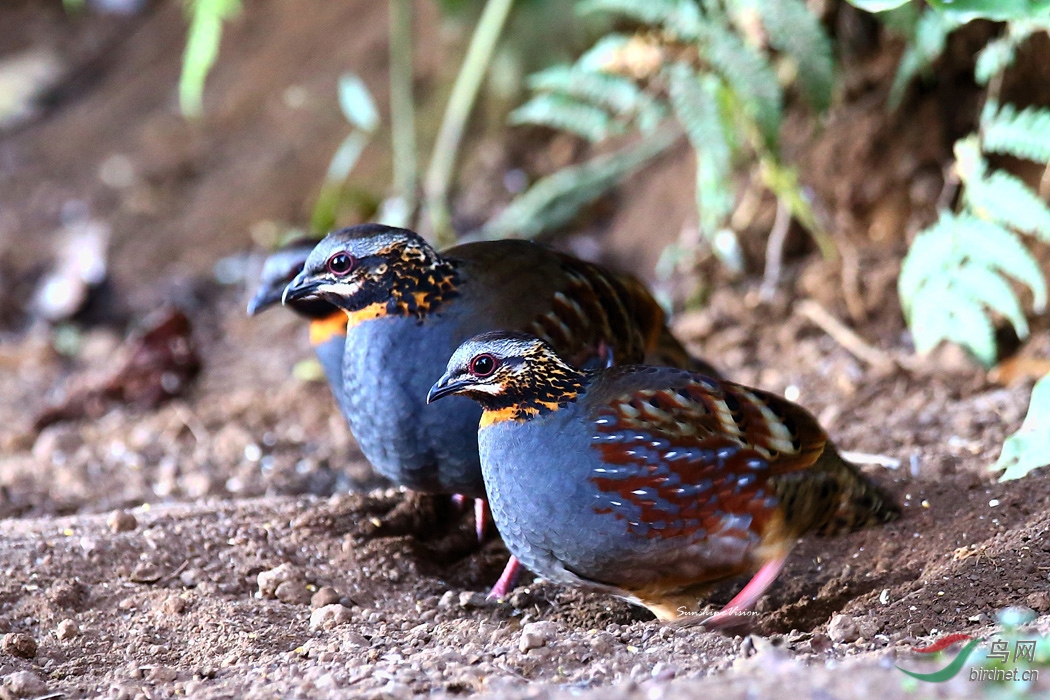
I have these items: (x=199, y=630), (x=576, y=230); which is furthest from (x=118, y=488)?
(x=576, y=230)

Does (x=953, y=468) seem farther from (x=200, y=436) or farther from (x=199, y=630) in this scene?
(x=200, y=436)

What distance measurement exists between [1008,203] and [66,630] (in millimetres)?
3697

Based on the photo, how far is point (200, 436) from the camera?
5.86 m

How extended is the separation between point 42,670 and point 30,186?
6858mm

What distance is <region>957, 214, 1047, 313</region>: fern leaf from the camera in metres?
4.39

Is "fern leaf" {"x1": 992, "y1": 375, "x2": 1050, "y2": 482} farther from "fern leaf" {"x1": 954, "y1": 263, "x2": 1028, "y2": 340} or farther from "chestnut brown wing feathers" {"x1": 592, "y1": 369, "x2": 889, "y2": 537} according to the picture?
"fern leaf" {"x1": 954, "y1": 263, "x2": 1028, "y2": 340}

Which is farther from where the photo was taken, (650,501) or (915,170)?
(915,170)

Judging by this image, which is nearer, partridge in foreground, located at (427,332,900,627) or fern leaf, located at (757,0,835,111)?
partridge in foreground, located at (427,332,900,627)

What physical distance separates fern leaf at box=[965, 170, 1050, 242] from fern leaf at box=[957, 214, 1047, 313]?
0.06 m

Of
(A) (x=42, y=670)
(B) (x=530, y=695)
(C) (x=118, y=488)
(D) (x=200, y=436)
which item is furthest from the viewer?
(D) (x=200, y=436)

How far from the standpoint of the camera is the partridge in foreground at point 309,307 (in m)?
4.75

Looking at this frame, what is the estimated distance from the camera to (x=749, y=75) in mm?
5000

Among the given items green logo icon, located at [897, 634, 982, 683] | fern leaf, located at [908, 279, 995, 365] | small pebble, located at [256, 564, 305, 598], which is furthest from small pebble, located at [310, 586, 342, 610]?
fern leaf, located at [908, 279, 995, 365]

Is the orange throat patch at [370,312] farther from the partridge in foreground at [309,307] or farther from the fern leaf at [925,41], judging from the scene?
the fern leaf at [925,41]
